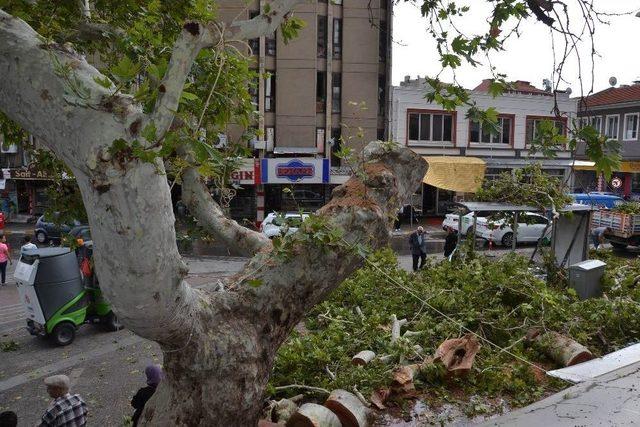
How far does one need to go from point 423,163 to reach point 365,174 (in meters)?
0.73

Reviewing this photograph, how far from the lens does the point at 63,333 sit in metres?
9.86

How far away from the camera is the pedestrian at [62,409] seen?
5.20 meters

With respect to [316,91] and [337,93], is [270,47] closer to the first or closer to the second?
[316,91]

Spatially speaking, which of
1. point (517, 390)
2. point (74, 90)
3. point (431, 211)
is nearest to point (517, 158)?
point (431, 211)

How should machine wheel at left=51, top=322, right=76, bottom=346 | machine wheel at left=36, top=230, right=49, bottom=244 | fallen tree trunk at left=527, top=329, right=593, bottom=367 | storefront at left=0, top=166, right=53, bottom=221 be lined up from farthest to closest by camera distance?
storefront at left=0, top=166, right=53, bottom=221
machine wheel at left=36, top=230, right=49, bottom=244
machine wheel at left=51, top=322, right=76, bottom=346
fallen tree trunk at left=527, top=329, right=593, bottom=367

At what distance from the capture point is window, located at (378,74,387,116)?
27.7 metres

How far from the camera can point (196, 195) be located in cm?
498

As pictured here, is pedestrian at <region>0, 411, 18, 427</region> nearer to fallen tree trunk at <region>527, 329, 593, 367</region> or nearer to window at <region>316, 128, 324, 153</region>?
fallen tree trunk at <region>527, 329, 593, 367</region>

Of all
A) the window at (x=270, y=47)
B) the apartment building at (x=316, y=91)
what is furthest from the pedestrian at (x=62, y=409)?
the window at (x=270, y=47)

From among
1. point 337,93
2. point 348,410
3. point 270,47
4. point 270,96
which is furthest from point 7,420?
point 337,93

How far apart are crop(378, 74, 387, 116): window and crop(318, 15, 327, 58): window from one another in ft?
10.3

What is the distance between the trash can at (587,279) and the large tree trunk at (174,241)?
235 inches

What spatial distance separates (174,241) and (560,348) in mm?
A: 5691

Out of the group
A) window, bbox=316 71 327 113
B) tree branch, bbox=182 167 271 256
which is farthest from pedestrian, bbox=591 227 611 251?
tree branch, bbox=182 167 271 256
